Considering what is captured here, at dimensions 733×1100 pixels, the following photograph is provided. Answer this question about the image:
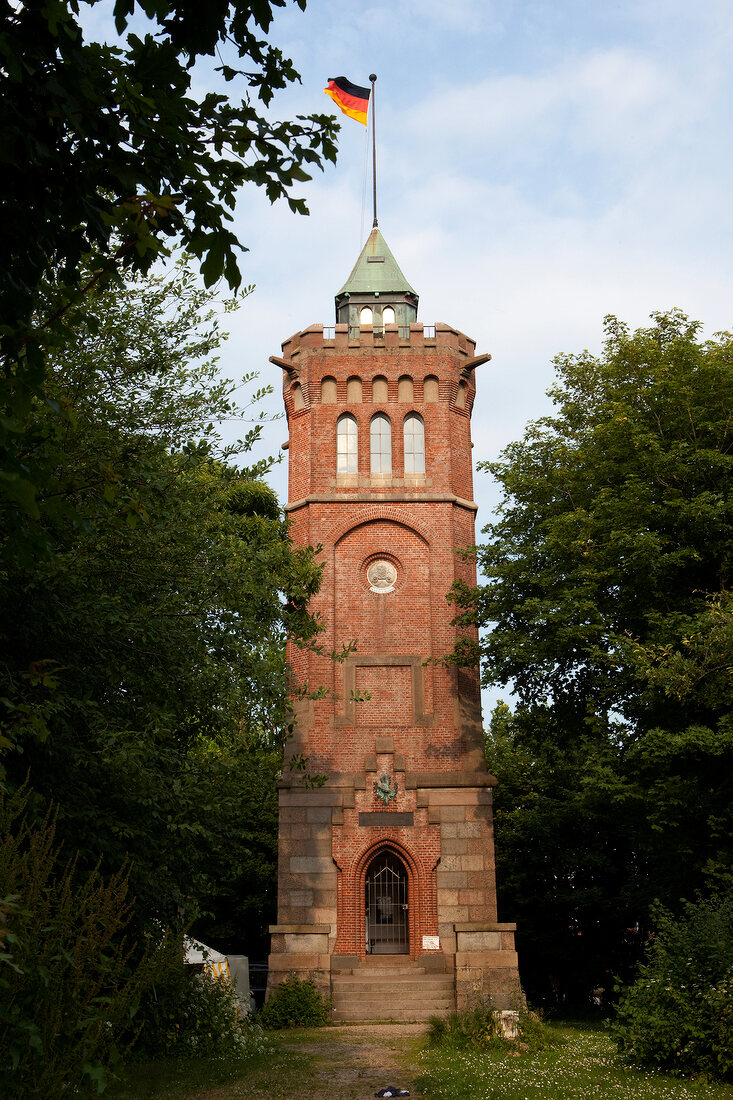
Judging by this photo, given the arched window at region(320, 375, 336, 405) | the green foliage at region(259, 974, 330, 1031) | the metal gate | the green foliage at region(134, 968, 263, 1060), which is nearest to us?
the green foliage at region(134, 968, 263, 1060)

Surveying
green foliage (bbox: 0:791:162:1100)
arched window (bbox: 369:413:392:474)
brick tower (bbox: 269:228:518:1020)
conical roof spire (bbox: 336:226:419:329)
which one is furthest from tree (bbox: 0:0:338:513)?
conical roof spire (bbox: 336:226:419:329)

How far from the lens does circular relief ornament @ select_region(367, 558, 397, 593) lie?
2447 centimetres

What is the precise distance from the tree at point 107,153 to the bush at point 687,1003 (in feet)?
35.4

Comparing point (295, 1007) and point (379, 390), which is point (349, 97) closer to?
point (379, 390)

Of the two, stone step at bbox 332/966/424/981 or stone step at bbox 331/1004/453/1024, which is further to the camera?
stone step at bbox 332/966/424/981

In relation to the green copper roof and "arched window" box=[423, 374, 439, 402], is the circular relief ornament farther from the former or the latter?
the green copper roof

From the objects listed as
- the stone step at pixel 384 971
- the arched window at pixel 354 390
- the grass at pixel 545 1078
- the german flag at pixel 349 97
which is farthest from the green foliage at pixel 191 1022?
the german flag at pixel 349 97

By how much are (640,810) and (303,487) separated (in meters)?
10.2

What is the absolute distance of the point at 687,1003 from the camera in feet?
43.5

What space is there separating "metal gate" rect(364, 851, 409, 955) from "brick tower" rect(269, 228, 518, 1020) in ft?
0.09

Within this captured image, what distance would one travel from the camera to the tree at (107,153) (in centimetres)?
539

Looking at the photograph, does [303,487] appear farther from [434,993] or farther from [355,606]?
[434,993]

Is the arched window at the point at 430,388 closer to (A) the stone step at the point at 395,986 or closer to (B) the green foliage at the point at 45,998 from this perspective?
(A) the stone step at the point at 395,986

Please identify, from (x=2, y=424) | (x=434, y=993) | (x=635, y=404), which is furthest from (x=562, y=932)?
(x=2, y=424)
